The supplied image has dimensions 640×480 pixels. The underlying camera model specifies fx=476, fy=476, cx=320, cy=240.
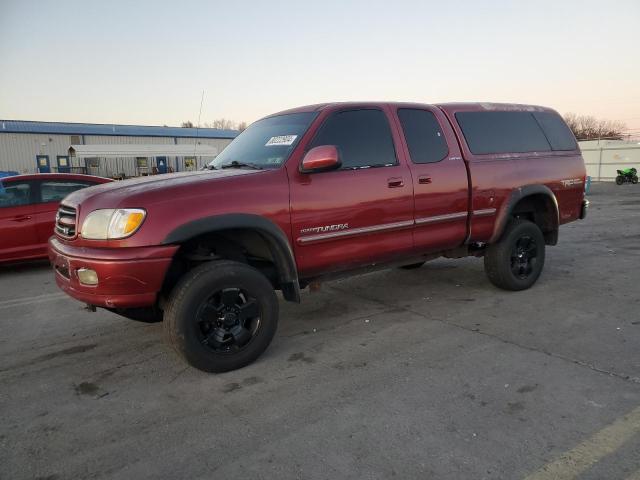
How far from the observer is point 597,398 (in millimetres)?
2973

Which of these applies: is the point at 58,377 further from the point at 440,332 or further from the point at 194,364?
the point at 440,332

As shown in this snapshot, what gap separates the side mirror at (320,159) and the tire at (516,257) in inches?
97.6

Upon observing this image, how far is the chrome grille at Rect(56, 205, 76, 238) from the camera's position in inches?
136

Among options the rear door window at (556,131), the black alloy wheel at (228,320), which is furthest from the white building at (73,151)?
the black alloy wheel at (228,320)

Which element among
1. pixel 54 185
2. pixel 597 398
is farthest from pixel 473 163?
pixel 54 185

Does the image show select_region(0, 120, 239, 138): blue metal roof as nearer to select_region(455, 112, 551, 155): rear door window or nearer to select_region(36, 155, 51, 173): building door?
select_region(36, 155, 51, 173): building door

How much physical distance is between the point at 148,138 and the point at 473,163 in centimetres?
3923

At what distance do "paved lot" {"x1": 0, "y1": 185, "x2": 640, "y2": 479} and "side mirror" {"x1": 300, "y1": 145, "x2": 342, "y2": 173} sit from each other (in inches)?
58.3

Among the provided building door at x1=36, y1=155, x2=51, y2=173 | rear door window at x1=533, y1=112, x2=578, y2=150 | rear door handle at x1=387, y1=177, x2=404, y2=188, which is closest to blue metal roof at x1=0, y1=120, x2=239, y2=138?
building door at x1=36, y1=155, x2=51, y2=173

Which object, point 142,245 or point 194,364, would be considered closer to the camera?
point 142,245

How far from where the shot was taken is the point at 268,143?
4152 mm

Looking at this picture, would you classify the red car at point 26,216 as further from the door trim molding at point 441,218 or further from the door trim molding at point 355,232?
the door trim molding at point 441,218

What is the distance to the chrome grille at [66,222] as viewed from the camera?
344cm

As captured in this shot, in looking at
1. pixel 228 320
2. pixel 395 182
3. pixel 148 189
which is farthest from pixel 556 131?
pixel 148 189
